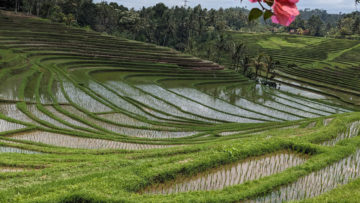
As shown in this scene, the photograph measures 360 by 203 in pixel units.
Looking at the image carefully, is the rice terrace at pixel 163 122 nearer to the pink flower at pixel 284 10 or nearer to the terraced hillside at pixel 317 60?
the pink flower at pixel 284 10

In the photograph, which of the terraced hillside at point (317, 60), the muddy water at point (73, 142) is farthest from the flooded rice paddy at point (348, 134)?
the terraced hillside at point (317, 60)

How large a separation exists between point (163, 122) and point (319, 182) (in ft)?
28.6

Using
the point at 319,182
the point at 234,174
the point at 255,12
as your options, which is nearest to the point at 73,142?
the point at 234,174

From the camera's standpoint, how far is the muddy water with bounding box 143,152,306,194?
4.71 meters

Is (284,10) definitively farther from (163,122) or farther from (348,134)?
(163,122)

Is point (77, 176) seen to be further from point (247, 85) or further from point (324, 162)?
point (247, 85)

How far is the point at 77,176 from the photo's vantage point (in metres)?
4.69

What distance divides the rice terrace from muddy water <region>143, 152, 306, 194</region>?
0.03 m

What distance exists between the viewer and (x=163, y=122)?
13.0 meters

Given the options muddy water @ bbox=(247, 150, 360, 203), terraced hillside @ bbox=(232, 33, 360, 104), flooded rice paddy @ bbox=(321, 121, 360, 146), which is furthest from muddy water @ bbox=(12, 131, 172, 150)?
terraced hillside @ bbox=(232, 33, 360, 104)

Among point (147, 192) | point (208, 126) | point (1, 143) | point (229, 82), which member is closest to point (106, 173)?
point (147, 192)

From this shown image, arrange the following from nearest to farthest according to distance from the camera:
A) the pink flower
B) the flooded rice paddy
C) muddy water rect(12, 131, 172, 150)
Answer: the pink flower → the flooded rice paddy → muddy water rect(12, 131, 172, 150)

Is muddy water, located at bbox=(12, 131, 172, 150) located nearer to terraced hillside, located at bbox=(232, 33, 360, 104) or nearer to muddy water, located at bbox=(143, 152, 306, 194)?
muddy water, located at bbox=(143, 152, 306, 194)

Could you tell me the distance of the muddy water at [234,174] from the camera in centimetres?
471
